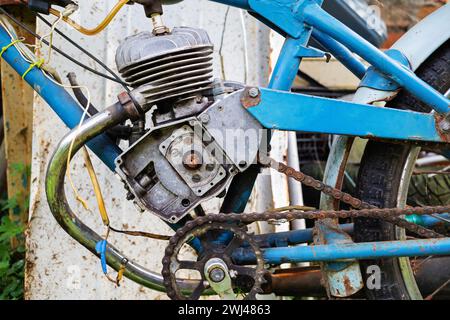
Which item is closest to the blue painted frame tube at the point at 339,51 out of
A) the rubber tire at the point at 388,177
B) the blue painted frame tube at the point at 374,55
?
the blue painted frame tube at the point at 374,55

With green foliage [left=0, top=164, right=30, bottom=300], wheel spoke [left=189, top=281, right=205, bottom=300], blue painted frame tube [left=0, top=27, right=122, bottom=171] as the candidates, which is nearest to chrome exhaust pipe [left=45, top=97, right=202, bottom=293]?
wheel spoke [left=189, top=281, right=205, bottom=300]

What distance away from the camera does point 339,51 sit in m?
2.58

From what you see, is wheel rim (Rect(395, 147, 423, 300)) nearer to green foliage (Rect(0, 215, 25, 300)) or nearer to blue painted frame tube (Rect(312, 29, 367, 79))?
blue painted frame tube (Rect(312, 29, 367, 79))

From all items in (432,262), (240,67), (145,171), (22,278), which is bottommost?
(432,262)

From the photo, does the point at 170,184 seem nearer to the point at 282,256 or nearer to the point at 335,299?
the point at 282,256

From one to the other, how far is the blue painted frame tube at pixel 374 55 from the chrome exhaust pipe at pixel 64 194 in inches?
25.8

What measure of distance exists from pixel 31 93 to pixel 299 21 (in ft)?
6.46

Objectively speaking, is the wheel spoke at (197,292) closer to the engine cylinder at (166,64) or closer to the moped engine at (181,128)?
the moped engine at (181,128)

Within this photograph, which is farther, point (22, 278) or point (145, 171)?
point (22, 278)

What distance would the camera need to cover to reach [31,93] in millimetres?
3840

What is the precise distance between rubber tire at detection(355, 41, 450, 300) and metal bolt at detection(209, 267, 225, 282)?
0.49 m

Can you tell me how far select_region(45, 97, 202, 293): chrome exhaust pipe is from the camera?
90.6 inches

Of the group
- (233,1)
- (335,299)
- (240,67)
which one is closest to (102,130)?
(233,1)

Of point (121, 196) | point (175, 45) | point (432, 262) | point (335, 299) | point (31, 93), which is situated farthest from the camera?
point (31, 93)
